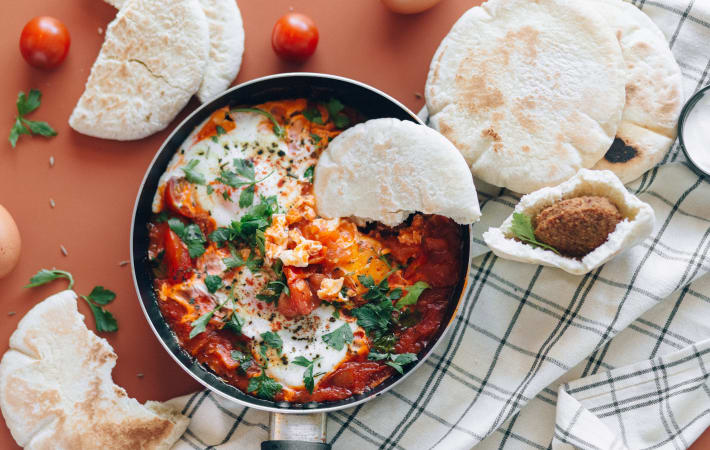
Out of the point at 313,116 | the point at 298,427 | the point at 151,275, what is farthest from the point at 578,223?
the point at 151,275

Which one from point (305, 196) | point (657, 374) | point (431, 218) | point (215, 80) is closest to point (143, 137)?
point (215, 80)

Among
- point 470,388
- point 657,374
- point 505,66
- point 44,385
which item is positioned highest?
point 505,66

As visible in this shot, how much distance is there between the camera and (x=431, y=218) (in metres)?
3.61

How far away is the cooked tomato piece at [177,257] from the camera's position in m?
3.52

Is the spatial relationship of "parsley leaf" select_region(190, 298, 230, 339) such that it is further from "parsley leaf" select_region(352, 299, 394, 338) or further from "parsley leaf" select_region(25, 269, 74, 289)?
"parsley leaf" select_region(25, 269, 74, 289)

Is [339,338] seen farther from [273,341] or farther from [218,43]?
[218,43]

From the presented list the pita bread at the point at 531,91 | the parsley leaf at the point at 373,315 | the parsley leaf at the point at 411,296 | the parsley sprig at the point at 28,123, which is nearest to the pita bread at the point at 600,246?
the pita bread at the point at 531,91

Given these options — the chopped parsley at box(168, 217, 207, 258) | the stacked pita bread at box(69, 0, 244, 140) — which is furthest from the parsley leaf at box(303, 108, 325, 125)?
the chopped parsley at box(168, 217, 207, 258)

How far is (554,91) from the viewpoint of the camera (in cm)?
341

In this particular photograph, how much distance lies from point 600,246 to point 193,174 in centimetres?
224

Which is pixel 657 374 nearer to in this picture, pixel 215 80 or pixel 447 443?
pixel 447 443

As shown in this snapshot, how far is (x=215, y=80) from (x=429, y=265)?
1699 mm

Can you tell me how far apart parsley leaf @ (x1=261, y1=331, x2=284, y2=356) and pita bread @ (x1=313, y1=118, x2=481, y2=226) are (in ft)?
2.44

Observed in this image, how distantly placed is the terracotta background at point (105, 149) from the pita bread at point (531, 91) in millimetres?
427
